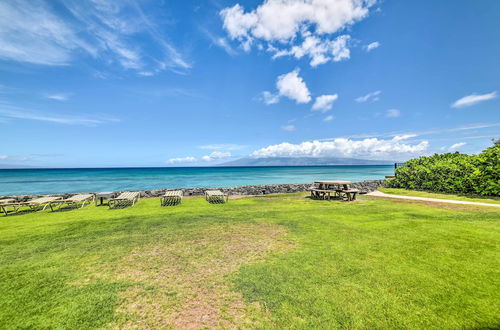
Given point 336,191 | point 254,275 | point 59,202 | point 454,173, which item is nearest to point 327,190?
point 336,191

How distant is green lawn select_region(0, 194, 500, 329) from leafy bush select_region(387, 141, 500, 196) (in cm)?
737

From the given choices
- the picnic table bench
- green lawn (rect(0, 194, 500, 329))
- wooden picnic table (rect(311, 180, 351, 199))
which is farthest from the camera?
wooden picnic table (rect(311, 180, 351, 199))

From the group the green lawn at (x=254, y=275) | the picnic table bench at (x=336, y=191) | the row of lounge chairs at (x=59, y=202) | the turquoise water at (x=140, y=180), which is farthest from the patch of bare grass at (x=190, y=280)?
the turquoise water at (x=140, y=180)

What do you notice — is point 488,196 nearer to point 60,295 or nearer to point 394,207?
point 394,207

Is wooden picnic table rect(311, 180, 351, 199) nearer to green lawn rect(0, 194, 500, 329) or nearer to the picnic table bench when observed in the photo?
the picnic table bench

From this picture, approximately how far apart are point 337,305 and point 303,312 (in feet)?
2.02

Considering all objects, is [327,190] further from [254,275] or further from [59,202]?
[59,202]

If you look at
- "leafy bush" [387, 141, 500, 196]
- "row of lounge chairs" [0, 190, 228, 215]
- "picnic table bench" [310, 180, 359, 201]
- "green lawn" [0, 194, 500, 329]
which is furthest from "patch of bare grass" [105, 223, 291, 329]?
"leafy bush" [387, 141, 500, 196]

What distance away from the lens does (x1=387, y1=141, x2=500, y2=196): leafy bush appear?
12977mm

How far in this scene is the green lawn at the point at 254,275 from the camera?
10.5ft

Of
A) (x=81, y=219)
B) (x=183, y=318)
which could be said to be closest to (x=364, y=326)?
(x=183, y=318)

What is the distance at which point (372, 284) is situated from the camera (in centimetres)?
396

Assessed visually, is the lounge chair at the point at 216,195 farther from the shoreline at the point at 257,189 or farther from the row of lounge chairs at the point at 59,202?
the shoreline at the point at 257,189

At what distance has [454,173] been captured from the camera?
1487cm
